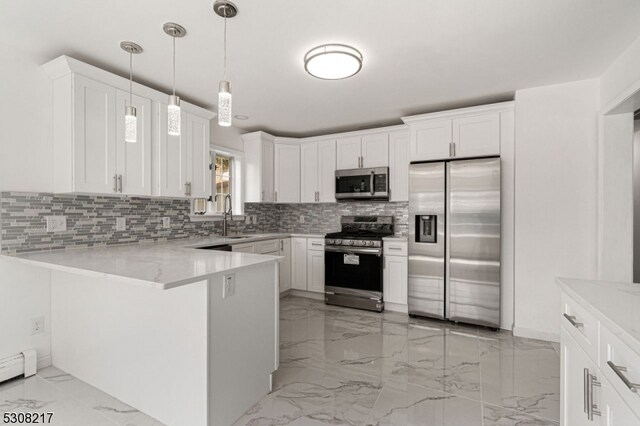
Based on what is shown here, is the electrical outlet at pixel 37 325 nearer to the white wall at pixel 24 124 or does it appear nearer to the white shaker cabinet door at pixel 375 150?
the white wall at pixel 24 124

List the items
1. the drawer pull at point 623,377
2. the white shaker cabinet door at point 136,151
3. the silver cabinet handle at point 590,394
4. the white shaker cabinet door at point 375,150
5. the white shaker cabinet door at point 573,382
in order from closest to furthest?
the drawer pull at point 623,377 → the silver cabinet handle at point 590,394 → the white shaker cabinet door at point 573,382 → the white shaker cabinet door at point 136,151 → the white shaker cabinet door at point 375,150

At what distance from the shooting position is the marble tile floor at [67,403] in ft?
5.79

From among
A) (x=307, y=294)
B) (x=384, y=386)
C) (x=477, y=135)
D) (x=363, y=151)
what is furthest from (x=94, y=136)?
(x=477, y=135)

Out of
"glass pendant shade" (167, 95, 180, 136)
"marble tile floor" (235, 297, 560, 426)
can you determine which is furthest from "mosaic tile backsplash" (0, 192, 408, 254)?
"marble tile floor" (235, 297, 560, 426)

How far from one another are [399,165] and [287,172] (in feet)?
5.59

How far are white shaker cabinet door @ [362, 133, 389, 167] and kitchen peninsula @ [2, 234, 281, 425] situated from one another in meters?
2.58

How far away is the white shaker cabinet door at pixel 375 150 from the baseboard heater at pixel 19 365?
383 cm

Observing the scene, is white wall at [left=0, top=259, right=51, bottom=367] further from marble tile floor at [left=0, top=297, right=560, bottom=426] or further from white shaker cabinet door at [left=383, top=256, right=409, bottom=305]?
white shaker cabinet door at [left=383, top=256, right=409, bottom=305]

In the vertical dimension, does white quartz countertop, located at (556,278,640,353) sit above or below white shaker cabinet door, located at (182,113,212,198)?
below

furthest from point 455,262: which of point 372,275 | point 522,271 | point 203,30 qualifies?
point 203,30

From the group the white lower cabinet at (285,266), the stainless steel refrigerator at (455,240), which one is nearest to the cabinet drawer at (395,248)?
the stainless steel refrigerator at (455,240)

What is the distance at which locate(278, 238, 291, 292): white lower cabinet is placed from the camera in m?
4.39

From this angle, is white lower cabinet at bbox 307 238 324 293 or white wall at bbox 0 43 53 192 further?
white lower cabinet at bbox 307 238 324 293

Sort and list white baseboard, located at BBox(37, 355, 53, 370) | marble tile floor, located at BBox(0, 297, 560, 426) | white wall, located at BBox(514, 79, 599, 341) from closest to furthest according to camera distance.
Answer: marble tile floor, located at BBox(0, 297, 560, 426)
white baseboard, located at BBox(37, 355, 53, 370)
white wall, located at BBox(514, 79, 599, 341)
